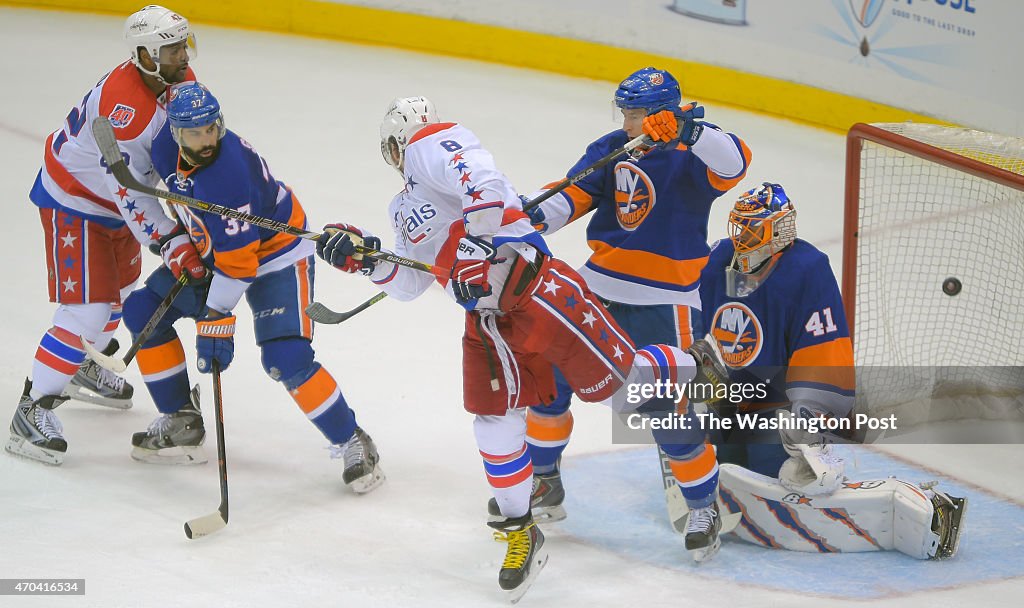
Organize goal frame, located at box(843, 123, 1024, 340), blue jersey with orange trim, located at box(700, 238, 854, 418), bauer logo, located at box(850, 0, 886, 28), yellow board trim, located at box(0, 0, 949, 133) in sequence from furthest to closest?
yellow board trim, located at box(0, 0, 949, 133)
bauer logo, located at box(850, 0, 886, 28)
goal frame, located at box(843, 123, 1024, 340)
blue jersey with orange trim, located at box(700, 238, 854, 418)

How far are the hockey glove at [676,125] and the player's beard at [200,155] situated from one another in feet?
3.66

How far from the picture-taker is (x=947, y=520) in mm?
3154

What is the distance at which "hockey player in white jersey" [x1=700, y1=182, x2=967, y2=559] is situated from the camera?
10.4 feet

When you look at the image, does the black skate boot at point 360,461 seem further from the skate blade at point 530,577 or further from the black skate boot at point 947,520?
the black skate boot at point 947,520

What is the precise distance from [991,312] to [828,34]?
255cm

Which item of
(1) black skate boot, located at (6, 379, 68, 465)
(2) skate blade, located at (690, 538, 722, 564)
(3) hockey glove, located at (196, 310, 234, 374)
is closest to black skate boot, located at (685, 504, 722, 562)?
(2) skate blade, located at (690, 538, 722, 564)

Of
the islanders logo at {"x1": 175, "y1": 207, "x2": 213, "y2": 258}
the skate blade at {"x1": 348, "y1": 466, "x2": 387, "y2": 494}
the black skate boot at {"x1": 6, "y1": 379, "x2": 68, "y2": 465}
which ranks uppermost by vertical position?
the islanders logo at {"x1": 175, "y1": 207, "x2": 213, "y2": 258}

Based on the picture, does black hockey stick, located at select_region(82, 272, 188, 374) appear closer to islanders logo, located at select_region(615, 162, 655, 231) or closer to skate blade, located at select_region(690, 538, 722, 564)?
islanders logo, located at select_region(615, 162, 655, 231)

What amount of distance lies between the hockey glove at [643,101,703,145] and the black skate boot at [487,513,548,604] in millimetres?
994

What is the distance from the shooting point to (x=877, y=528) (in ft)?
10.5

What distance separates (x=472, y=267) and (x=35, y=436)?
152cm

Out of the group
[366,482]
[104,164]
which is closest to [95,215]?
[104,164]

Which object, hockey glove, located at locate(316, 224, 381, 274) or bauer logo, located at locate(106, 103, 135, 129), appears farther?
bauer logo, located at locate(106, 103, 135, 129)

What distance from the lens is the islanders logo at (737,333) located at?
132 inches
